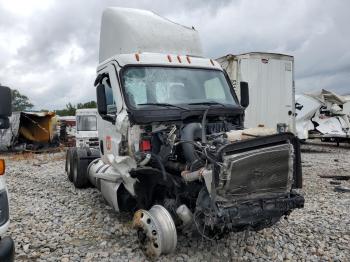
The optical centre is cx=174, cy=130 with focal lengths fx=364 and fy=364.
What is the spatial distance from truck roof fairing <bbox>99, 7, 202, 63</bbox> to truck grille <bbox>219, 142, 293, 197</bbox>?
3108 millimetres

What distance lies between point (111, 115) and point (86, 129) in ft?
38.4

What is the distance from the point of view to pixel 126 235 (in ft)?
17.7

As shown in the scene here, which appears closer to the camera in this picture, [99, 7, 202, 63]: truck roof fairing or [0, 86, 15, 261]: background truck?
[0, 86, 15, 261]: background truck

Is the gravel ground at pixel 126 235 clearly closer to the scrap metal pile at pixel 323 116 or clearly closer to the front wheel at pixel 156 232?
the front wheel at pixel 156 232

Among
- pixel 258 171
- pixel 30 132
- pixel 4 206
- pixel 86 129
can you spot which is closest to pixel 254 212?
pixel 258 171

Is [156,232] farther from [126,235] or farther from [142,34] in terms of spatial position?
[142,34]

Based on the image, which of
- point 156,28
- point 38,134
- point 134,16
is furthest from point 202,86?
point 38,134

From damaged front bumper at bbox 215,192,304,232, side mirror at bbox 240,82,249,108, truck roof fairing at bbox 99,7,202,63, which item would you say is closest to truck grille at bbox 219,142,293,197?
damaged front bumper at bbox 215,192,304,232

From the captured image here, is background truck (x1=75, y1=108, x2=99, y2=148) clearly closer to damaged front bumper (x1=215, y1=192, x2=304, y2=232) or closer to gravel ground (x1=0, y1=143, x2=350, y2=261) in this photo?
gravel ground (x1=0, y1=143, x2=350, y2=261)

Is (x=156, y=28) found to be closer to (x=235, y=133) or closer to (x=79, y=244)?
(x=235, y=133)

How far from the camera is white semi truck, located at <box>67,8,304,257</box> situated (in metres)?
3.93

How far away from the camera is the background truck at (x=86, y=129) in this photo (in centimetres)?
1684

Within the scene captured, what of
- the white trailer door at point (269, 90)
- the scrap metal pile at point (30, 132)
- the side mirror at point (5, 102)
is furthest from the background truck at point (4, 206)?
the scrap metal pile at point (30, 132)

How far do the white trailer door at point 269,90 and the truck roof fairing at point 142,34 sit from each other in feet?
19.6
